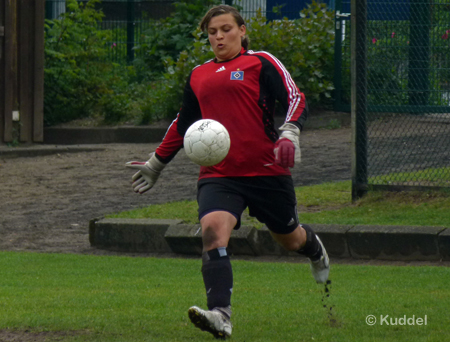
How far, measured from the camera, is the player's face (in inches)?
193

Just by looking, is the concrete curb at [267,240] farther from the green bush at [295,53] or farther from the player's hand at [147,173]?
the green bush at [295,53]

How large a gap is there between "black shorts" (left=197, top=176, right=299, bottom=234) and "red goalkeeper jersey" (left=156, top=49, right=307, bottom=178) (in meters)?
0.05

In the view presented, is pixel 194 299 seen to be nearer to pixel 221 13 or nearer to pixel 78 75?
pixel 221 13

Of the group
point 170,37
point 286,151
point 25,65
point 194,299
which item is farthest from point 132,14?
point 286,151

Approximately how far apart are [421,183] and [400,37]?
5.10ft

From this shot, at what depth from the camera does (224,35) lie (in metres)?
4.92

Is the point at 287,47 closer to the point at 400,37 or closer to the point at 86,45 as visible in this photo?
the point at 86,45

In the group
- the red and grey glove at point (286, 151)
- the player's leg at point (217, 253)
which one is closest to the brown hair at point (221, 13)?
the red and grey glove at point (286, 151)

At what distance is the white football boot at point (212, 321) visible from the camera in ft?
13.7

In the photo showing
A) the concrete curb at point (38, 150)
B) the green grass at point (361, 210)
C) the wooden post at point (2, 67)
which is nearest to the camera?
the green grass at point (361, 210)

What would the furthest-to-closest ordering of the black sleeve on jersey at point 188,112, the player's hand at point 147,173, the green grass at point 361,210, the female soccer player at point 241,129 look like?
the green grass at point 361,210 < the player's hand at point 147,173 < the black sleeve on jersey at point 188,112 < the female soccer player at point 241,129

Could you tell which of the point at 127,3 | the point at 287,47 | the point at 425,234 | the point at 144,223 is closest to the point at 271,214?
the point at 425,234

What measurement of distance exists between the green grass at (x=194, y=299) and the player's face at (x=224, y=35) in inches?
60.9

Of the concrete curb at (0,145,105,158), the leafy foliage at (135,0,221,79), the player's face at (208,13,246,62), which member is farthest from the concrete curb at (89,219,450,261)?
the leafy foliage at (135,0,221,79)
